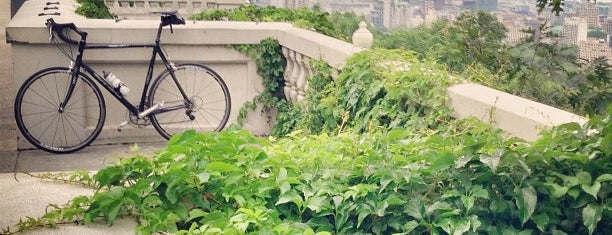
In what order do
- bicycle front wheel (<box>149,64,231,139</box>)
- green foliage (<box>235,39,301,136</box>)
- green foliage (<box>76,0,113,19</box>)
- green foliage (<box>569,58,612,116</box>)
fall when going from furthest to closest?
green foliage (<box>76,0,113,19</box>) < green foliage (<box>235,39,301,136</box>) < bicycle front wheel (<box>149,64,231,139</box>) < green foliage (<box>569,58,612,116</box>)

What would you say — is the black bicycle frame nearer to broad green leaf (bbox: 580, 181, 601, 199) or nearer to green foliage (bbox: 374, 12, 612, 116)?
green foliage (bbox: 374, 12, 612, 116)

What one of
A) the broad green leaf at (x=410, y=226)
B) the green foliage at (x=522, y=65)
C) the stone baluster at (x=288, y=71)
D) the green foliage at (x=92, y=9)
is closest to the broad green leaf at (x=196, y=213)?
the broad green leaf at (x=410, y=226)

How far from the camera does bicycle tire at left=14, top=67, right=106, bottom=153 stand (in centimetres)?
847

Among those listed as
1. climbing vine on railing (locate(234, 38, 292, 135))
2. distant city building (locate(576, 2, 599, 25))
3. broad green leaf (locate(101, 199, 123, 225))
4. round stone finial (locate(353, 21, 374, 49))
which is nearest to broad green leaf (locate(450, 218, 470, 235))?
broad green leaf (locate(101, 199, 123, 225))

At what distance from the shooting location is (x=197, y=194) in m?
4.26

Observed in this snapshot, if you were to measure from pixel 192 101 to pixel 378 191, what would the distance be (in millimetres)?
5011

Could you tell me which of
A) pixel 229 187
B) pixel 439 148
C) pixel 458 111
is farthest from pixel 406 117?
pixel 229 187

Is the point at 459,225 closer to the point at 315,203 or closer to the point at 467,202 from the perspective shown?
the point at 467,202

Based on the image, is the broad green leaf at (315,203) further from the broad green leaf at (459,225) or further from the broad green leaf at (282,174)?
the broad green leaf at (459,225)

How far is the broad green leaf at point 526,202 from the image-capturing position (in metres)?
4.03

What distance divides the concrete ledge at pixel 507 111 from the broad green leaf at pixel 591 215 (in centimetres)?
90

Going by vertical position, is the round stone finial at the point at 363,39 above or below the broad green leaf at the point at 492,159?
above

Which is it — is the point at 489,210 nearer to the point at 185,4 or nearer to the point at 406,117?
the point at 406,117

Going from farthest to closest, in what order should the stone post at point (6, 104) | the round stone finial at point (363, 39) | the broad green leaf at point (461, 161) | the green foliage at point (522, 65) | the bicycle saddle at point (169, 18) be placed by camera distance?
the stone post at point (6, 104)
the bicycle saddle at point (169, 18)
the round stone finial at point (363, 39)
the green foliage at point (522, 65)
the broad green leaf at point (461, 161)
